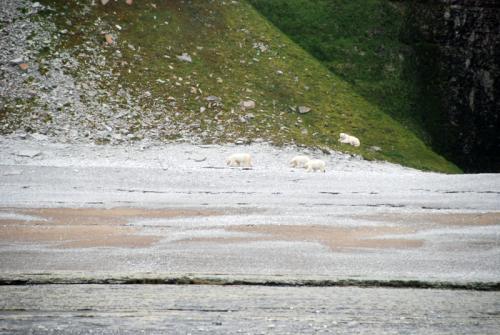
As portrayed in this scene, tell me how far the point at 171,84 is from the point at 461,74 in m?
31.9

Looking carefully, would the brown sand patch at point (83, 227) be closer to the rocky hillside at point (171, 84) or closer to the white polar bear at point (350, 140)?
the rocky hillside at point (171, 84)

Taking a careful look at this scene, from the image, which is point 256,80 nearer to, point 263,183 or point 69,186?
point 263,183

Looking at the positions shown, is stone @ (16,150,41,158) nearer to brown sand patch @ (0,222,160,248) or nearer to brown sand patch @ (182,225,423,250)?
brown sand patch @ (0,222,160,248)

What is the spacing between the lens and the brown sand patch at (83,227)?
11.2 m

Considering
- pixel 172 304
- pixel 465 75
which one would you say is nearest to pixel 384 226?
pixel 172 304

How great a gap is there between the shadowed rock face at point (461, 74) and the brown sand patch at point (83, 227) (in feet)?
139

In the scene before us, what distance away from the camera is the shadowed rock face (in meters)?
55.2

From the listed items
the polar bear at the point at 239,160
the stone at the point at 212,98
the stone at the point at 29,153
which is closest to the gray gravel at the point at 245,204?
the stone at the point at 29,153

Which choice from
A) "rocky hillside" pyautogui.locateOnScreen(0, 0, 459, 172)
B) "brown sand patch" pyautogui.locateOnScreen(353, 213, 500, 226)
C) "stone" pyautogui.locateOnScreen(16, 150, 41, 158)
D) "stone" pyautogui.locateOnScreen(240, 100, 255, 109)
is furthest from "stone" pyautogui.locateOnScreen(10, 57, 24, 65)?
"brown sand patch" pyautogui.locateOnScreen(353, 213, 500, 226)

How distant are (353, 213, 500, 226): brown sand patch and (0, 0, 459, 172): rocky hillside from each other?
2511 centimetres

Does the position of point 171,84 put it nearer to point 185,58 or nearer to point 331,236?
point 185,58

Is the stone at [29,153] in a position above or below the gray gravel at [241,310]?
above

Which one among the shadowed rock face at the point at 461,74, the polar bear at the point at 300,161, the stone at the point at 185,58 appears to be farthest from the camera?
the shadowed rock face at the point at 461,74

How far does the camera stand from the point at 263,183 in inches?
1033
